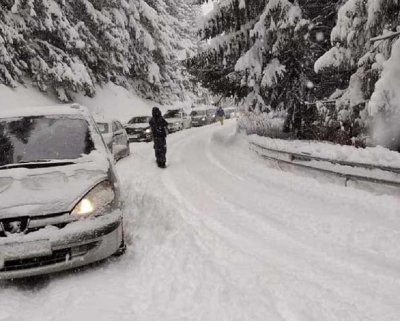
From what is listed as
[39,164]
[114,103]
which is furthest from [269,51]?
[114,103]

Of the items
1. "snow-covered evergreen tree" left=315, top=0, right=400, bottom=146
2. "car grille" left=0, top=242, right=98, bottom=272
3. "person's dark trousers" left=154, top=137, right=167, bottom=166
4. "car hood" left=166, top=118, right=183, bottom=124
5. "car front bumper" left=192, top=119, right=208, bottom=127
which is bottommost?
"car front bumper" left=192, top=119, right=208, bottom=127

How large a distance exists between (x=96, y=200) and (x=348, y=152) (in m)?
6.79

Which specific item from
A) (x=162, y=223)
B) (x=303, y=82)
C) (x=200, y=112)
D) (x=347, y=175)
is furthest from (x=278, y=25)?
Answer: (x=200, y=112)

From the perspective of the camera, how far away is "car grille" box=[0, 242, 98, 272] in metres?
4.46

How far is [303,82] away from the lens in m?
16.8

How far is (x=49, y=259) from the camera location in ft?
15.0

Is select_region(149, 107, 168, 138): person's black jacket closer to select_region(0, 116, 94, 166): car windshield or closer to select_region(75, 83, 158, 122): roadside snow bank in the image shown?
select_region(0, 116, 94, 166): car windshield

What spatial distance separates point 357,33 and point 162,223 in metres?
6.24

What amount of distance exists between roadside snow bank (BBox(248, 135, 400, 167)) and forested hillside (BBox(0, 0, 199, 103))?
9.31 meters

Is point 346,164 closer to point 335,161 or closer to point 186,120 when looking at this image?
point 335,161

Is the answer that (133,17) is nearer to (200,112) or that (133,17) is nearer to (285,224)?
(200,112)

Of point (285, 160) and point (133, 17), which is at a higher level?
point (133, 17)

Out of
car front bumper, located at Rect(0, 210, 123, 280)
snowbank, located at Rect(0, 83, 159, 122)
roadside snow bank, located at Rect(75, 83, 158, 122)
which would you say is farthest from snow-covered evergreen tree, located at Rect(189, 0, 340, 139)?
roadside snow bank, located at Rect(75, 83, 158, 122)

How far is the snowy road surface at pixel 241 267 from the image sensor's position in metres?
3.96
